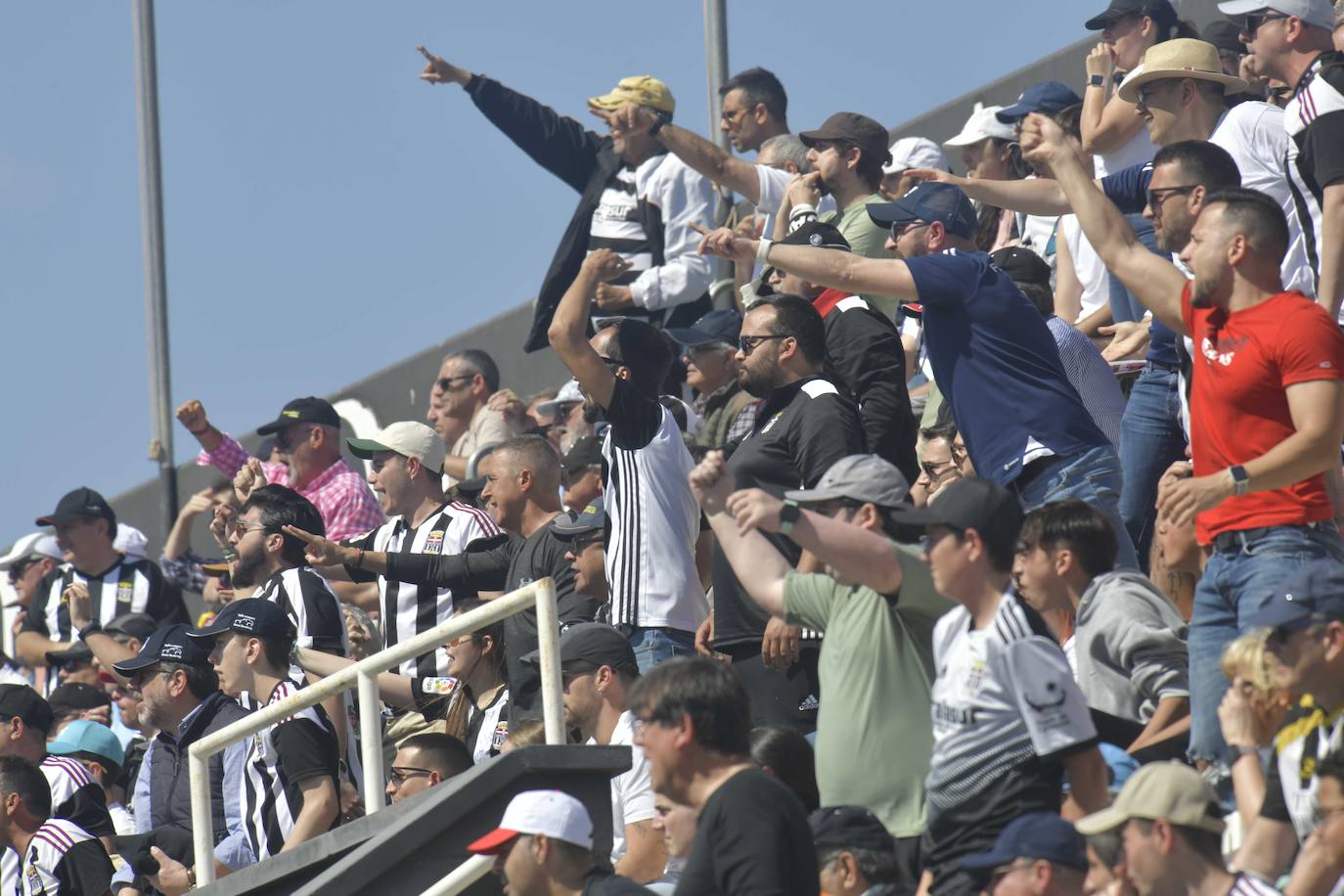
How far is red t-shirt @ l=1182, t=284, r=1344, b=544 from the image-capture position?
6.00 meters

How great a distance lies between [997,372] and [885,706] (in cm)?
185

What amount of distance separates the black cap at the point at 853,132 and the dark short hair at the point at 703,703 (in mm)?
4753

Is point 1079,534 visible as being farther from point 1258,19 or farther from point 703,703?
point 1258,19

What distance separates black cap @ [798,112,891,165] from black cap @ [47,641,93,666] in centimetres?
545

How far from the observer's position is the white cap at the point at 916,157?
40.4ft

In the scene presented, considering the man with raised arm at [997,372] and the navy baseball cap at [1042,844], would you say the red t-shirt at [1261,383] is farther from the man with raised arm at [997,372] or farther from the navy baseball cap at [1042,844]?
the navy baseball cap at [1042,844]

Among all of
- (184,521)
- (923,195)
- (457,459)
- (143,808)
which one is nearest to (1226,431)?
(923,195)

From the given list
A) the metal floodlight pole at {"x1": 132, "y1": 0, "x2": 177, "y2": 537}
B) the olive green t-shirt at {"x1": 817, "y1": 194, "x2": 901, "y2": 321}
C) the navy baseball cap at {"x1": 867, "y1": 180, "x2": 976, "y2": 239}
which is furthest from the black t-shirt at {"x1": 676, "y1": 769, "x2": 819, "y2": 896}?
the metal floodlight pole at {"x1": 132, "y1": 0, "x2": 177, "y2": 537}

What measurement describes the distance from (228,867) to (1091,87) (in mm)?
5630

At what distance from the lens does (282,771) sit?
26.1ft

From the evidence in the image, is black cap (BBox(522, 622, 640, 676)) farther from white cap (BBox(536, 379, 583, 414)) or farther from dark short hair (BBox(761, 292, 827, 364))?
white cap (BBox(536, 379, 583, 414))

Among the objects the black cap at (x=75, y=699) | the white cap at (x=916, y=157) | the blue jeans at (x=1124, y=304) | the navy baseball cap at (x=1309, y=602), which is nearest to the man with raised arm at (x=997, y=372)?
the navy baseball cap at (x=1309, y=602)

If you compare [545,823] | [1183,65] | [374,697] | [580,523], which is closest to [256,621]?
[374,697]

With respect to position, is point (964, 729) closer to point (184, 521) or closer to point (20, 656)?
point (20, 656)
